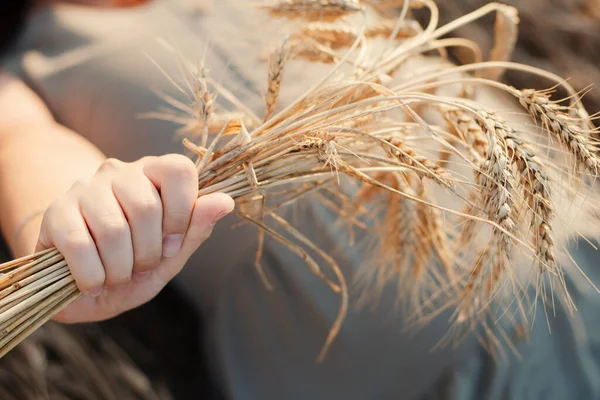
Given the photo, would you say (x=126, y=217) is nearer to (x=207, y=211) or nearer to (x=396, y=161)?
(x=207, y=211)

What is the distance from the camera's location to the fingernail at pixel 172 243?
504 mm

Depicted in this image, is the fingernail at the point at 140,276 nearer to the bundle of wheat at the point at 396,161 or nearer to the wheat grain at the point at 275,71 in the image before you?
the bundle of wheat at the point at 396,161

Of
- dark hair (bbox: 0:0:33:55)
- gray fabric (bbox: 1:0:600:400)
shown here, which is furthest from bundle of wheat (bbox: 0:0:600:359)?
dark hair (bbox: 0:0:33:55)

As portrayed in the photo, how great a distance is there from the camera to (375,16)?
3.65 feet

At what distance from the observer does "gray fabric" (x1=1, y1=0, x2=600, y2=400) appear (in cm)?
79

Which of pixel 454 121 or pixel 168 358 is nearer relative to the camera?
pixel 454 121

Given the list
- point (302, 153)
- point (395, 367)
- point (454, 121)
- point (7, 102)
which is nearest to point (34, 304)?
point (302, 153)

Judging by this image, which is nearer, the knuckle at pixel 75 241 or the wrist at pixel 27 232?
the knuckle at pixel 75 241

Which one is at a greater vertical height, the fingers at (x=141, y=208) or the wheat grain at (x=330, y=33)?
Result: the wheat grain at (x=330, y=33)

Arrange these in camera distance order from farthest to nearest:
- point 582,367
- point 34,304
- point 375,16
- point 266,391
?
point 375,16, point 266,391, point 582,367, point 34,304

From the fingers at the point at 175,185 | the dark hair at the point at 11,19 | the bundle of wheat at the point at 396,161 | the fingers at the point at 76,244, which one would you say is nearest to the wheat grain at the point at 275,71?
the bundle of wheat at the point at 396,161

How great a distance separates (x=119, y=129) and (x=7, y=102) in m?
0.23

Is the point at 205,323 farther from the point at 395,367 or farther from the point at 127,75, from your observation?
the point at 127,75

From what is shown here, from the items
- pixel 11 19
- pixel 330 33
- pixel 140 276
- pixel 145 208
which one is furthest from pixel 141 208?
pixel 11 19
